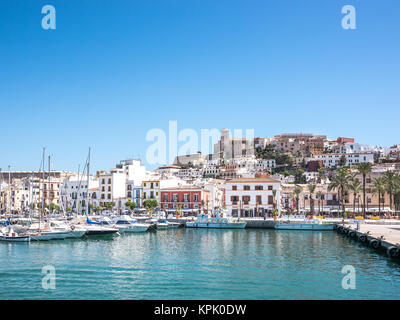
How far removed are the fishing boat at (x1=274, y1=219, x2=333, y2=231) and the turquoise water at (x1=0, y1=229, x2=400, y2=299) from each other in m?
21.4

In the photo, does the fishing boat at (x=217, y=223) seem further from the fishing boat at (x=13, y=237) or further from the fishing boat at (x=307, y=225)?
the fishing boat at (x=13, y=237)

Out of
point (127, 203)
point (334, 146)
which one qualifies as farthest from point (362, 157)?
point (127, 203)

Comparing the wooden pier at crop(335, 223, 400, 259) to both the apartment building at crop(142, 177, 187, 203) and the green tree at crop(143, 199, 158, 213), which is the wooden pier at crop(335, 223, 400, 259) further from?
the apartment building at crop(142, 177, 187, 203)

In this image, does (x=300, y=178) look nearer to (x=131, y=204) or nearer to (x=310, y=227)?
(x=131, y=204)

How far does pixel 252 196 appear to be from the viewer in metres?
82.1

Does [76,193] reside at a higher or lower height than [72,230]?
higher

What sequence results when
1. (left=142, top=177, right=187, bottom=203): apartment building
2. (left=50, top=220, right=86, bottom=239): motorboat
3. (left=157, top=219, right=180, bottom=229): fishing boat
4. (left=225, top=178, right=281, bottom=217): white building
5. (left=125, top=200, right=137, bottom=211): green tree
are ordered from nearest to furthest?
1. (left=50, top=220, right=86, bottom=239): motorboat
2. (left=157, top=219, right=180, bottom=229): fishing boat
3. (left=225, top=178, right=281, bottom=217): white building
4. (left=125, top=200, right=137, bottom=211): green tree
5. (left=142, top=177, right=187, bottom=203): apartment building

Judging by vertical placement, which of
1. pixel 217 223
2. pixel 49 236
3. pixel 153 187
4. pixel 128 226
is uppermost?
pixel 153 187

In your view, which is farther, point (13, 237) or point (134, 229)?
point (134, 229)

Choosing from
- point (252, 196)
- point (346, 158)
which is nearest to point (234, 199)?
point (252, 196)

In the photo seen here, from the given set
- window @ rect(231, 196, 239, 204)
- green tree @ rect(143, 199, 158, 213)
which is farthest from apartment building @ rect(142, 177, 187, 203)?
window @ rect(231, 196, 239, 204)

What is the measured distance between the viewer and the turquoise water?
22.6 m

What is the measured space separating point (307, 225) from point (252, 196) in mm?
18285
